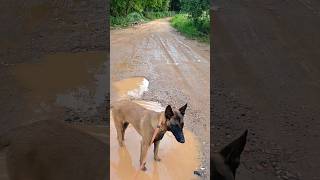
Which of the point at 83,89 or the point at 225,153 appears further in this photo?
the point at 83,89

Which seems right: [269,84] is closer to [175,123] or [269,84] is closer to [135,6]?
[175,123]

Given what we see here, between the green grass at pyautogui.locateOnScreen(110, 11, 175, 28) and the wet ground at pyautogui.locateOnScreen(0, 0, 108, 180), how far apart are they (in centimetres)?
9

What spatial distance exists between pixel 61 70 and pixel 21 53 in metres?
0.21

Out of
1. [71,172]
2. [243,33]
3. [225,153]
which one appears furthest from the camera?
[243,33]

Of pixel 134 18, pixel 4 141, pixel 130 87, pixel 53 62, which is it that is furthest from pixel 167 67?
pixel 4 141

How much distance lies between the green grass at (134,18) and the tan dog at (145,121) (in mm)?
459

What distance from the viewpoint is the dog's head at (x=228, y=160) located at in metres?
1.31

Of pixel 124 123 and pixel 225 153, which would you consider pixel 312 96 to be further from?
pixel 124 123

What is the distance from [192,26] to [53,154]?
0.90 metres

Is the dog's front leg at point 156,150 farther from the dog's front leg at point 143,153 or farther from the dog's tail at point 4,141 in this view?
the dog's tail at point 4,141

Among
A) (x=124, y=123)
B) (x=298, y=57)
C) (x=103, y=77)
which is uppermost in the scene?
(x=298, y=57)

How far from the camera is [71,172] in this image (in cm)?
157

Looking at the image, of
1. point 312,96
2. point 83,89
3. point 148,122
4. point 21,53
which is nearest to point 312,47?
point 312,96

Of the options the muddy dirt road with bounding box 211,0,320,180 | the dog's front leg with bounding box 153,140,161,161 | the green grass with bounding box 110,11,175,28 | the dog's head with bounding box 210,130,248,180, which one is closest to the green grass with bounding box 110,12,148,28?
the green grass with bounding box 110,11,175,28
